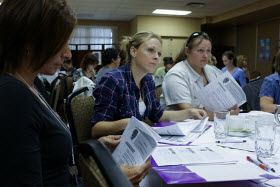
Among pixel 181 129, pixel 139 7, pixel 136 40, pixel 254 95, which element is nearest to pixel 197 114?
pixel 181 129

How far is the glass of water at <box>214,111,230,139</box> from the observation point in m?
1.20

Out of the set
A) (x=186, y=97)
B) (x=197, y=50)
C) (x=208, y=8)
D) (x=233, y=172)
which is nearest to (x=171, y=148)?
(x=233, y=172)

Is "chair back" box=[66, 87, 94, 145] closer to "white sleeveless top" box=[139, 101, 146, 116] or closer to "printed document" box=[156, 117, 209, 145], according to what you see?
"white sleeveless top" box=[139, 101, 146, 116]

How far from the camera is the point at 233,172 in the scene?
32.3 inches

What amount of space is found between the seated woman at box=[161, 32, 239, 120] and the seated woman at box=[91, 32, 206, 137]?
276 mm

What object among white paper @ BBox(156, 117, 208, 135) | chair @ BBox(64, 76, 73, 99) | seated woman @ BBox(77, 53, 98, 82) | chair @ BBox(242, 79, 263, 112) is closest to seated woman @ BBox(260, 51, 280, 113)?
chair @ BBox(242, 79, 263, 112)

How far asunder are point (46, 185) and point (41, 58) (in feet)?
1.25

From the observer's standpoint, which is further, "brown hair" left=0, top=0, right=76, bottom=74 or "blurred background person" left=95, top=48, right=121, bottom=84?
"blurred background person" left=95, top=48, right=121, bottom=84

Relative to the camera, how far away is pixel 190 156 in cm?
97

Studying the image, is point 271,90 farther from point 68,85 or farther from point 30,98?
point 68,85

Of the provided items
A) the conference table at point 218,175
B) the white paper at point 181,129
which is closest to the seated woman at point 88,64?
the white paper at point 181,129

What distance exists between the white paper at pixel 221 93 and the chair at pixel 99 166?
1351 millimetres

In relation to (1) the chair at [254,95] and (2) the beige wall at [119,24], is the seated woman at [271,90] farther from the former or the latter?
(2) the beige wall at [119,24]

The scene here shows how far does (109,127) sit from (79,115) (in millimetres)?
208
